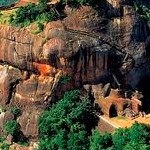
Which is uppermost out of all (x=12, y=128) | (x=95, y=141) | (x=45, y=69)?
(x=45, y=69)

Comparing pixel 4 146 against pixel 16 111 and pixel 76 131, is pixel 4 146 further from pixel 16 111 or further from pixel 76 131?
pixel 76 131

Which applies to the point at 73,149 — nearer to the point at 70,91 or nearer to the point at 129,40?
the point at 70,91

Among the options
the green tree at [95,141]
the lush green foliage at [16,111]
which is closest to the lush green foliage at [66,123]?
the green tree at [95,141]

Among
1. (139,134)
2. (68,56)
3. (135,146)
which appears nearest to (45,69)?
(68,56)

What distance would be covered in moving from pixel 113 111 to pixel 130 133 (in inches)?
129

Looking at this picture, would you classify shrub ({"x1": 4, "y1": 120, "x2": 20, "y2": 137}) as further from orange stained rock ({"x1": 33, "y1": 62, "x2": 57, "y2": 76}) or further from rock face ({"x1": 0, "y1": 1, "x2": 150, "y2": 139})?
orange stained rock ({"x1": 33, "y1": 62, "x2": 57, "y2": 76})

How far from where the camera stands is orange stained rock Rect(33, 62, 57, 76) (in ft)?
131

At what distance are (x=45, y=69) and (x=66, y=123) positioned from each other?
333 cm

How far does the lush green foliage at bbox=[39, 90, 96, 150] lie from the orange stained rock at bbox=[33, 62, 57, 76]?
60.8 inches

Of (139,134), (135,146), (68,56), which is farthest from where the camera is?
(68,56)

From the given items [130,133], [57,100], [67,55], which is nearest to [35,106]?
[57,100]

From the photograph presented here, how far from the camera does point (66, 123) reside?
39625 mm

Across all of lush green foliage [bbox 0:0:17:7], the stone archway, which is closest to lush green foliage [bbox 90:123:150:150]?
the stone archway

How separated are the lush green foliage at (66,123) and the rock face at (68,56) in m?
0.69
